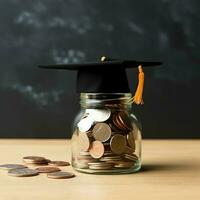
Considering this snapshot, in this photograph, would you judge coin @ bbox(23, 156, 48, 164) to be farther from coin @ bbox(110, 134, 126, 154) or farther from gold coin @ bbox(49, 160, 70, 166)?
coin @ bbox(110, 134, 126, 154)

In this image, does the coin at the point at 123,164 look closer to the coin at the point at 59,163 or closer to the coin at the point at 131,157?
the coin at the point at 131,157

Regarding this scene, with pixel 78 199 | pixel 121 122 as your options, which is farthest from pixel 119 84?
pixel 78 199

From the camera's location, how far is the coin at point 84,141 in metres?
0.81

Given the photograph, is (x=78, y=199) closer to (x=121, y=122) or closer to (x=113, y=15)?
(x=121, y=122)

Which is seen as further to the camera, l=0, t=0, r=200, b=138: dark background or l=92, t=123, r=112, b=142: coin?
l=0, t=0, r=200, b=138: dark background

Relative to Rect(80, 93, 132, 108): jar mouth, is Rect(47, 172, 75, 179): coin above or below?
below

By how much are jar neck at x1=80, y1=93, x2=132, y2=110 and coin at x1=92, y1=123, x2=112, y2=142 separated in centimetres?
4

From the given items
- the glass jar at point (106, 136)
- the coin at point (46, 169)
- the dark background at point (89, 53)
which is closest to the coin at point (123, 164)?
the glass jar at point (106, 136)

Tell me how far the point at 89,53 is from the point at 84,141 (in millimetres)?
645

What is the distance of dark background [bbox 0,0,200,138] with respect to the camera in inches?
56.3

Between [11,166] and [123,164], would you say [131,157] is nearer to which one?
[123,164]

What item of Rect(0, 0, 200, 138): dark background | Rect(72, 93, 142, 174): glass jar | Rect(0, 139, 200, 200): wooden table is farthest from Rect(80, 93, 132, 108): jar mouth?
Rect(0, 0, 200, 138): dark background

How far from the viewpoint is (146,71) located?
1435 millimetres

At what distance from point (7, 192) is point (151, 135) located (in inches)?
30.4
